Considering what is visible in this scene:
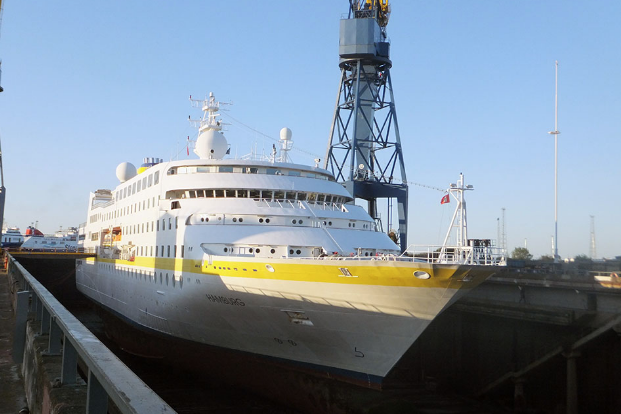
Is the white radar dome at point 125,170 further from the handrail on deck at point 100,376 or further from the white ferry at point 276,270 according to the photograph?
the handrail on deck at point 100,376

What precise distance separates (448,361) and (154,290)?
54.0ft

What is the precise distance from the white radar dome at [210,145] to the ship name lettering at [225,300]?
1209 cm

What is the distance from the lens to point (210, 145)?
3058 cm

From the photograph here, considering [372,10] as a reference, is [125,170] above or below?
below

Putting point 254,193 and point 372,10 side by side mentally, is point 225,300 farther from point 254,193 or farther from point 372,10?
point 372,10

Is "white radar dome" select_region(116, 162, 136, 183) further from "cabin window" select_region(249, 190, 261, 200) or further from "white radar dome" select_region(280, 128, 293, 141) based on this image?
"cabin window" select_region(249, 190, 261, 200)

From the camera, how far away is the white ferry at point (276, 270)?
Result: 1617 cm

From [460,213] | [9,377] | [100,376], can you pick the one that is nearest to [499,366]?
[460,213]

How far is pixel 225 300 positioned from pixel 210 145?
1321 cm

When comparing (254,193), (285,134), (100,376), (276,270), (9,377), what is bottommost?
(9,377)

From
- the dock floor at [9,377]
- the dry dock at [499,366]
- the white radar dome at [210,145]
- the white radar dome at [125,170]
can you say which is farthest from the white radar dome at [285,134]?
the dock floor at [9,377]

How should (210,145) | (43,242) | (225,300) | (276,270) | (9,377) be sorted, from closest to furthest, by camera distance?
(9,377), (276,270), (225,300), (210,145), (43,242)

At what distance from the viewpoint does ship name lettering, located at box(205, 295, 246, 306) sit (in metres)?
19.2

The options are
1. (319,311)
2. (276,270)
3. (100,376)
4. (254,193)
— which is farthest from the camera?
(254,193)
